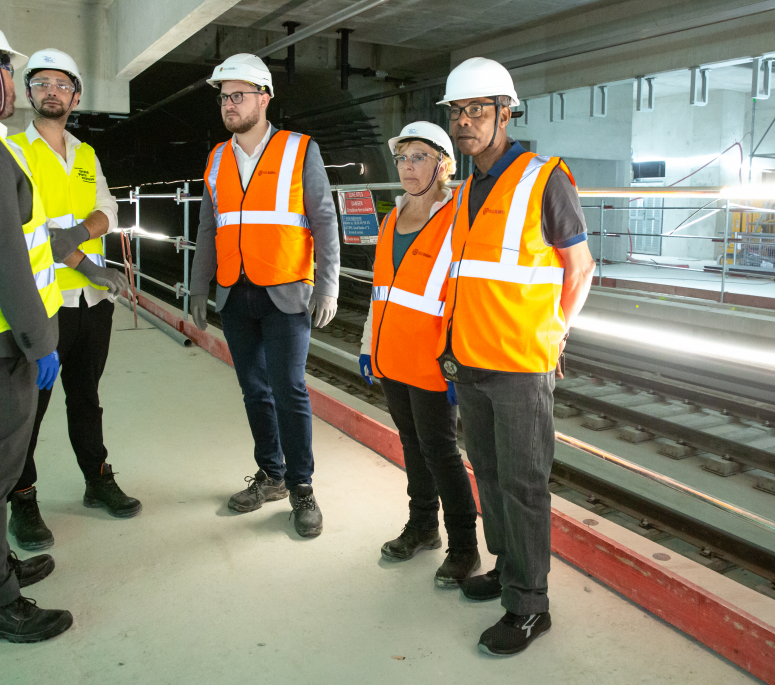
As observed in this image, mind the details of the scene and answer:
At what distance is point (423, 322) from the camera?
8.17 feet

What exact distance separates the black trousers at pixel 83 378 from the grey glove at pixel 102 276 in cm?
10

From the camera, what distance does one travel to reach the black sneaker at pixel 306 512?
3000 mm

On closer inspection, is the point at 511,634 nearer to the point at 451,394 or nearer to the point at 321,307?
the point at 451,394

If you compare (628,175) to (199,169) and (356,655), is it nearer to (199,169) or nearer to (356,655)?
(199,169)

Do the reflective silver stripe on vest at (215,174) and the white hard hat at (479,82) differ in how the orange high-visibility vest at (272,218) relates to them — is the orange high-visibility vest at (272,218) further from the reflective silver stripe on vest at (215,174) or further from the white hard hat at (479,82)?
Result: the white hard hat at (479,82)

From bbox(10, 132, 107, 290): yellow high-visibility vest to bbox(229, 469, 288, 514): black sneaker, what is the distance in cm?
106

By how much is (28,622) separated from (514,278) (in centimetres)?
181

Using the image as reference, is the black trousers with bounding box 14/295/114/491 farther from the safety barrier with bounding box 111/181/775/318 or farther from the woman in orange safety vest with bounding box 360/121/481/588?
the safety barrier with bounding box 111/181/775/318

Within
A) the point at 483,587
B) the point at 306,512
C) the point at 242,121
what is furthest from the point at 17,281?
the point at 483,587

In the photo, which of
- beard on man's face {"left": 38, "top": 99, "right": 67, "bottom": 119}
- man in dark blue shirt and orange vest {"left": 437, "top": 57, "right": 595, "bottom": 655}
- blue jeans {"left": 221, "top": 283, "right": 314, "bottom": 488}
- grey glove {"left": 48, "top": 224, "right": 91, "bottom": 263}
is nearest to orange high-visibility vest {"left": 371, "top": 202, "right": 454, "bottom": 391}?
man in dark blue shirt and orange vest {"left": 437, "top": 57, "right": 595, "bottom": 655}

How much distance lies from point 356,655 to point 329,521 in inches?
37.6

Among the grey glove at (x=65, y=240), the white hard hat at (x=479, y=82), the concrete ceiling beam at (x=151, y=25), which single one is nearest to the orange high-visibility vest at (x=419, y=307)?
the white hard hat at (x=479, y=82)

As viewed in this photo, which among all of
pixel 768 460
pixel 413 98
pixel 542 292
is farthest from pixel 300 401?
pixel 413 98

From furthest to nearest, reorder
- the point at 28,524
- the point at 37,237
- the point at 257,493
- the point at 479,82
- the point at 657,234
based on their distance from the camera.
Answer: the point at 657,234 → the point at 257,493 → the point at 28,524 → the point at 37,237 → the point at 479,82
